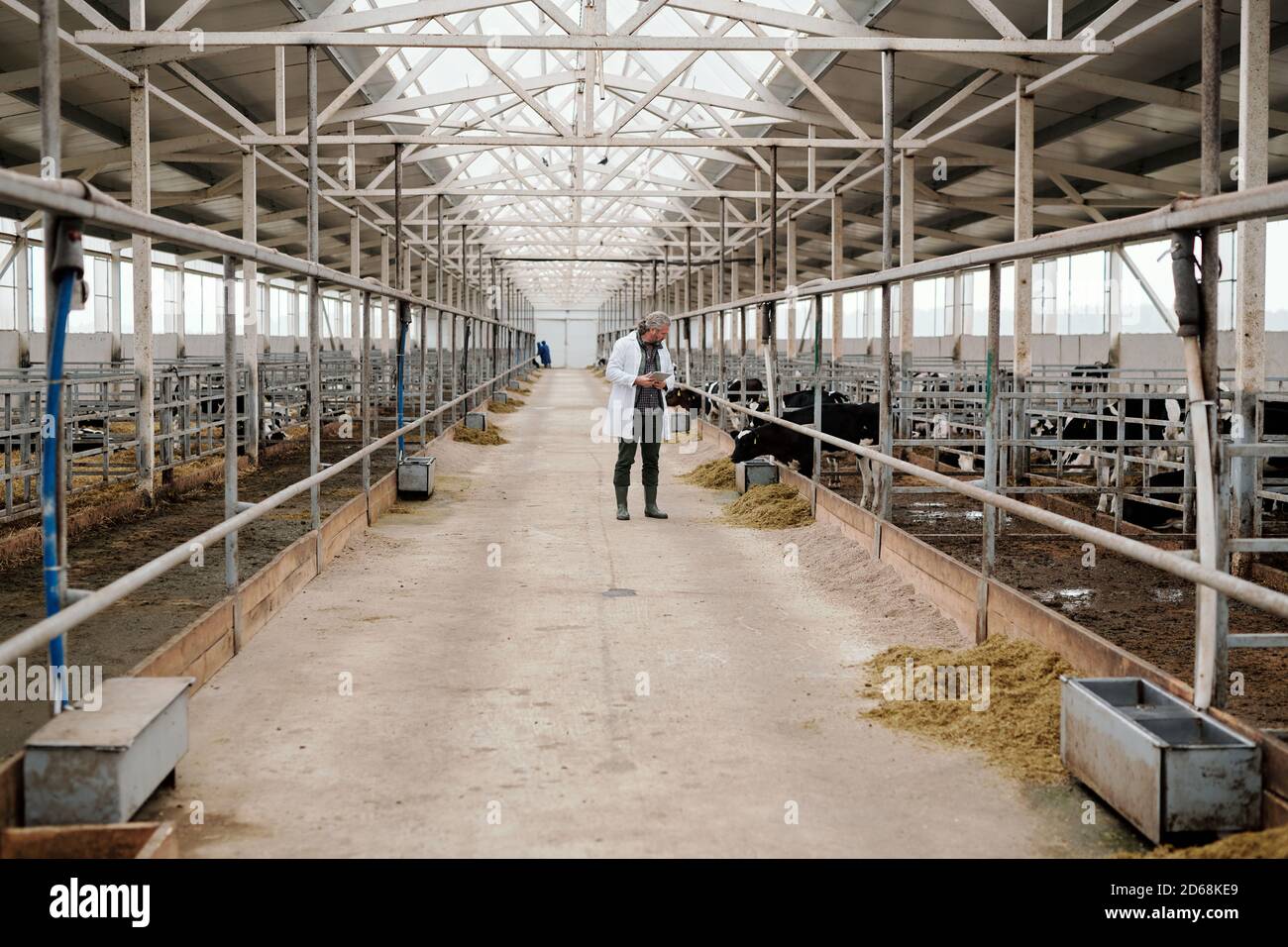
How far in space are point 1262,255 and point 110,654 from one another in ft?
21.9

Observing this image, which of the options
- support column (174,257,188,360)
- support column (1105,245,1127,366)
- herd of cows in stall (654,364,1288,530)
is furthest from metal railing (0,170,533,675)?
support column (174,257,188,360)

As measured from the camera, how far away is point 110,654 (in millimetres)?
5297

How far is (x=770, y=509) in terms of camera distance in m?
10.1

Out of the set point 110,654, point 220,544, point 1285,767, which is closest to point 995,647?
point 1285,767

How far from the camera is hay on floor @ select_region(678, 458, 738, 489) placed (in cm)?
1253

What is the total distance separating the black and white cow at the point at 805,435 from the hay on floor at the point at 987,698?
588cm

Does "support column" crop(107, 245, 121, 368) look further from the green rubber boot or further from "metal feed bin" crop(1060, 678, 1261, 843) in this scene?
"metal feed bin" crop(1060, 678, 1261, 843)

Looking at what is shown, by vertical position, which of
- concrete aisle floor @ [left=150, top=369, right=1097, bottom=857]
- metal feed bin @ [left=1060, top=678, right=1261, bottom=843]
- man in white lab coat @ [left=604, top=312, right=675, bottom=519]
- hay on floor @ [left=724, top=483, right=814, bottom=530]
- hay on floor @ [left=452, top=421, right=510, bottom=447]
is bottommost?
concrete aisle floor @ [left=150, top=369, right=1097, bottom=857]

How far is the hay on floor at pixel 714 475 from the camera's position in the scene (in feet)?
41.1

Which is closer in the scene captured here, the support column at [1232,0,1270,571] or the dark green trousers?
the support column at [1232,0,1270,571]

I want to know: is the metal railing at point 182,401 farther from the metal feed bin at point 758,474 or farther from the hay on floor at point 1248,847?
the metal feed bin at point 758,474

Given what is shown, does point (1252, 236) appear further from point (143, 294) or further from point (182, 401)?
point (182, 401)

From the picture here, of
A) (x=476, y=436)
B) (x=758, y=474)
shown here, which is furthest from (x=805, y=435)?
(x=476, y=436)

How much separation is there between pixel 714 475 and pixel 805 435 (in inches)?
60.3
